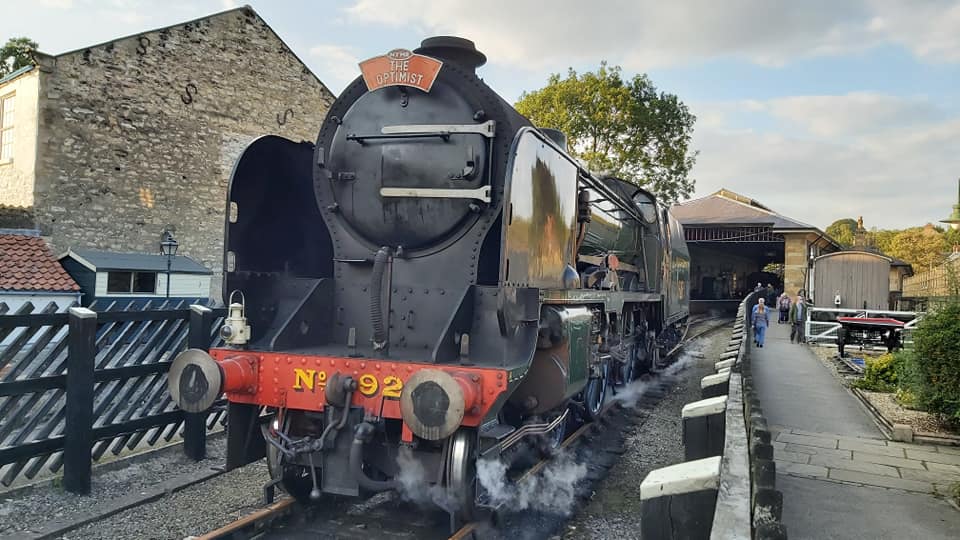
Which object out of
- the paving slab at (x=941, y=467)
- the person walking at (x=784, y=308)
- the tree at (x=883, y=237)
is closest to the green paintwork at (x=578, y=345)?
the paving slab at (x=941, y=467)

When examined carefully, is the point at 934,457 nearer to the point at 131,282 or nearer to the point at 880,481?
the point at 880,481

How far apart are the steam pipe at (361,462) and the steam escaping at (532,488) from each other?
1.90 feet

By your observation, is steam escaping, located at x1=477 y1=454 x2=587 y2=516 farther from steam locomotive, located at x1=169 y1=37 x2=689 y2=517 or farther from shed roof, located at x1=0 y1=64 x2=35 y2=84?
shed roof, located at x1=0 y1=64 x2=35 y2=84

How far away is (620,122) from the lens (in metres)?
28.0

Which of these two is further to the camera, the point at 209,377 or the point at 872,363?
the point at 872,363

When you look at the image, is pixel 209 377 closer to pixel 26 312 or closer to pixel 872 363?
pixel 26 312

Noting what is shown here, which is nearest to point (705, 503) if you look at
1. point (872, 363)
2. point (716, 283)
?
point (872, 363)

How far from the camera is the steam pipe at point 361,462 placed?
149 inches

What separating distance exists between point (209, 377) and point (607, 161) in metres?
25.8

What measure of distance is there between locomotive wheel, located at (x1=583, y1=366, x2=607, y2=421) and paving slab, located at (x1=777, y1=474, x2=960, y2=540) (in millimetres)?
1859

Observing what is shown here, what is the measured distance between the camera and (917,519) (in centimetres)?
411

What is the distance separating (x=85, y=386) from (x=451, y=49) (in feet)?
11.5

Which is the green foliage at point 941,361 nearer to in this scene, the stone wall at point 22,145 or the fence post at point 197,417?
the fence post at point 197,417

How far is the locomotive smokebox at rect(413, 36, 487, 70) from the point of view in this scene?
481 cm
